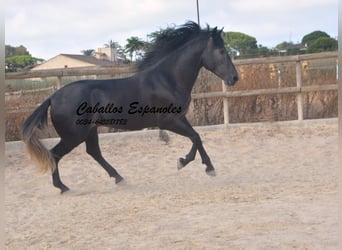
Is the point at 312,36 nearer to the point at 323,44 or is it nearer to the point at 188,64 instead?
the point at 323,44

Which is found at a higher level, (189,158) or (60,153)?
(60,153)

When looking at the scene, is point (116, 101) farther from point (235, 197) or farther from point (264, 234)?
point (264, 234)

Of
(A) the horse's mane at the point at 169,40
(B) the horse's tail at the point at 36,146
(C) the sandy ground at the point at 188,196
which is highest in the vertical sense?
(A) the horse's mane at the point at 169,40

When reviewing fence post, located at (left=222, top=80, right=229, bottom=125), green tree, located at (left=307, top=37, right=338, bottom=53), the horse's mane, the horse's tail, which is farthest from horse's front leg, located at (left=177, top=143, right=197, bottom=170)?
green tree, located at (left=307, top=37, right=338, bottom=53)

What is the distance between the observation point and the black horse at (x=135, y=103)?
5.70 m

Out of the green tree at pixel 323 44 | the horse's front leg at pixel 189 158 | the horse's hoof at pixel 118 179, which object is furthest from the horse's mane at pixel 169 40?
the green tree at pixel 323 44

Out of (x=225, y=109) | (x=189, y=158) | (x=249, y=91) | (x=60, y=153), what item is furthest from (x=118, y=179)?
(x=249, y=91)

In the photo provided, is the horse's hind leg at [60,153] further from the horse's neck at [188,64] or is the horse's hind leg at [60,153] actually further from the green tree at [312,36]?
the green tree at [312,36]

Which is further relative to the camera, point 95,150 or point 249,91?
point 249,91

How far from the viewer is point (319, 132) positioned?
832 cm

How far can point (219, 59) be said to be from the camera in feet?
19.2

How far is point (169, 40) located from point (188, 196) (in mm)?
2211

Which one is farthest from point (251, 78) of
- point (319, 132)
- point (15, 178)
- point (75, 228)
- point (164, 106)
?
point (75, 228)

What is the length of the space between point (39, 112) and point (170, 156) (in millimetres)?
2488
